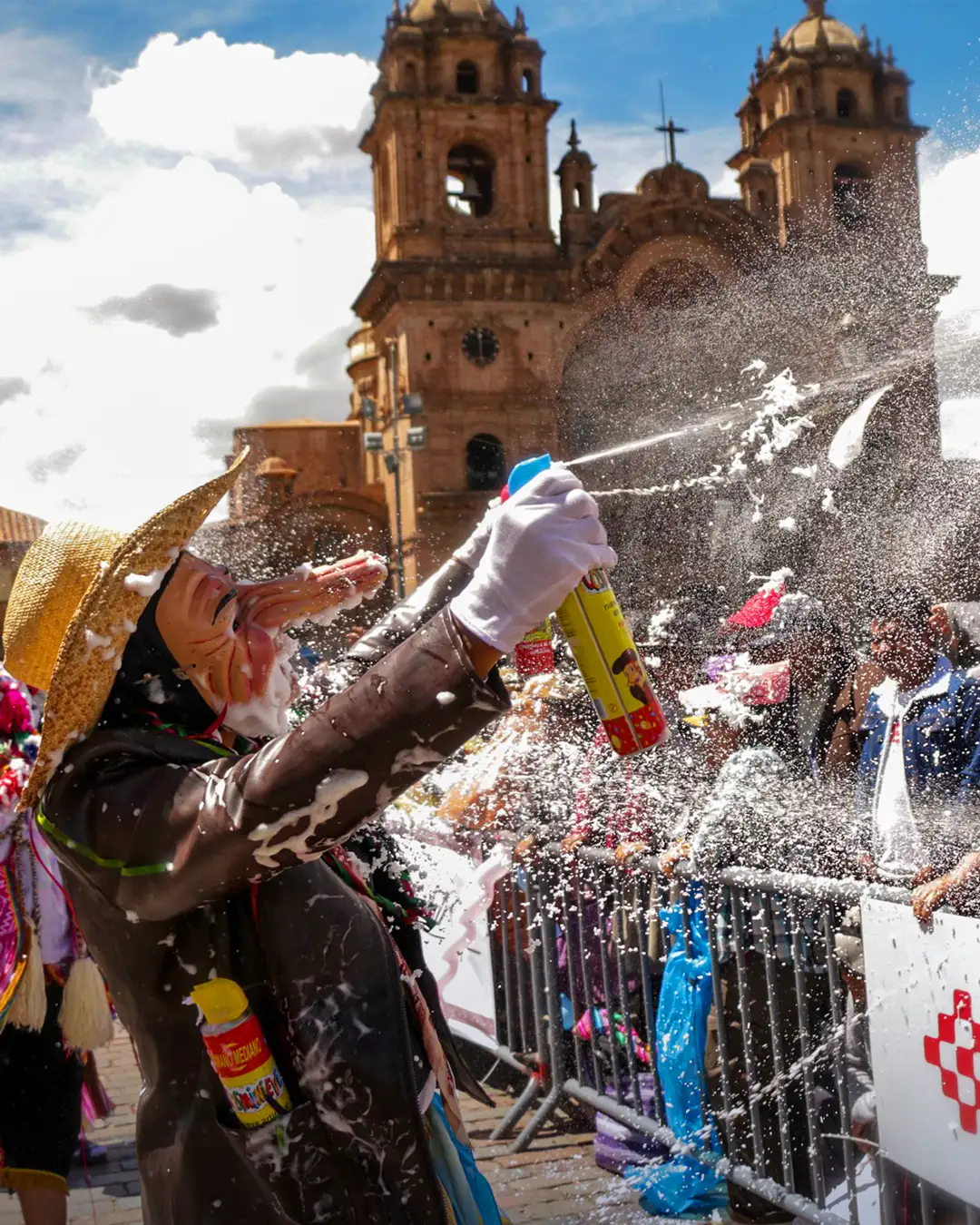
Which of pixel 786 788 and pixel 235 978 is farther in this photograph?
pixel 786 788

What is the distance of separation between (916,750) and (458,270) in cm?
2974

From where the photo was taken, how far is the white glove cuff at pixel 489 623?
4.61ft

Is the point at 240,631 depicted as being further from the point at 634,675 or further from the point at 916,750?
the point at 916,750

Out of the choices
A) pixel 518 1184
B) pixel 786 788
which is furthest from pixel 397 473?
pixel 518 1184

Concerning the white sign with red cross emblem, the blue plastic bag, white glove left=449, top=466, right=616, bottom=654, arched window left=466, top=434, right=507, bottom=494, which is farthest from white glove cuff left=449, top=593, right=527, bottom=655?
arched window left=466, top=434, right=507, bottom=494

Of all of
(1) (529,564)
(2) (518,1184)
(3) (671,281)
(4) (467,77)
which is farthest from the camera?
(4) (467,77)

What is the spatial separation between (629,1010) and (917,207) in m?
32.6

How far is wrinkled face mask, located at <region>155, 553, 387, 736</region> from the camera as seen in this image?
73.8 inches

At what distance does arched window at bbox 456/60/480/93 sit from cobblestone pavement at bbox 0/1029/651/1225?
112ft

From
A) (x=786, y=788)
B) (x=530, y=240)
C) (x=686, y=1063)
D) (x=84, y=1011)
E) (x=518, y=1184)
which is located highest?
(x=530, y=240)

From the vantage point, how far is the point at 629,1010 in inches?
173

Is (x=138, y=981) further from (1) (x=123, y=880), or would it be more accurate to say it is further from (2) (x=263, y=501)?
(2) (x=263, y=501)

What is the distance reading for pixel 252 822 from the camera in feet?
4.84

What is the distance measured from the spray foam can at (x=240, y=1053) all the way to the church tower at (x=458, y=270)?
95.7 feet
